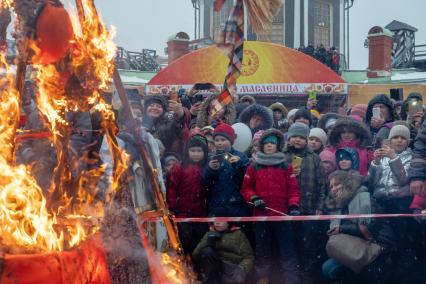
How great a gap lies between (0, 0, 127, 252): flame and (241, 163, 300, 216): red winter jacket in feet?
6.21

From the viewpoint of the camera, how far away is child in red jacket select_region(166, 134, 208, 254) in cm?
605

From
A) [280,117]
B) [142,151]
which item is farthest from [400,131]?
[142,151]

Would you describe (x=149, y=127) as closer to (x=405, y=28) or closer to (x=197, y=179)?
(x=197, y=179)

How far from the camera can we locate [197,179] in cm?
605

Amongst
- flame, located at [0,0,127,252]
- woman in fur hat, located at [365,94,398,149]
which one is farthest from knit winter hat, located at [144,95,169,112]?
woman in fur hat, located at [365,94,398,149]

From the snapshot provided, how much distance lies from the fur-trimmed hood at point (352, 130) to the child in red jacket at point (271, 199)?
72cm

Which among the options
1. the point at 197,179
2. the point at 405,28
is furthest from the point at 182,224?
the point at 405,28

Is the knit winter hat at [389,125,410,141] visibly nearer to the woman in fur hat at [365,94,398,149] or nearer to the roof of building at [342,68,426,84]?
the woman in fur hat at [365,94,398,149]

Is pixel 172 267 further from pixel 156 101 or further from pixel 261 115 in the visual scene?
pixel 261 115

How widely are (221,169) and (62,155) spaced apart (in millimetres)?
2220

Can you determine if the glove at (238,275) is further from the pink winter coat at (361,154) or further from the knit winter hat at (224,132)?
the pink winter coat at (361,154)

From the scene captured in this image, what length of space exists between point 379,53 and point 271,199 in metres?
14.0

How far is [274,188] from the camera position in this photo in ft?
19.3

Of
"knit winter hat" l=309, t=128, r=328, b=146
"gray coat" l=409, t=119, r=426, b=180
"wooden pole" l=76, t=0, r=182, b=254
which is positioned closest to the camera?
"wooden pole" l=76, t=0, r=182, b=254
